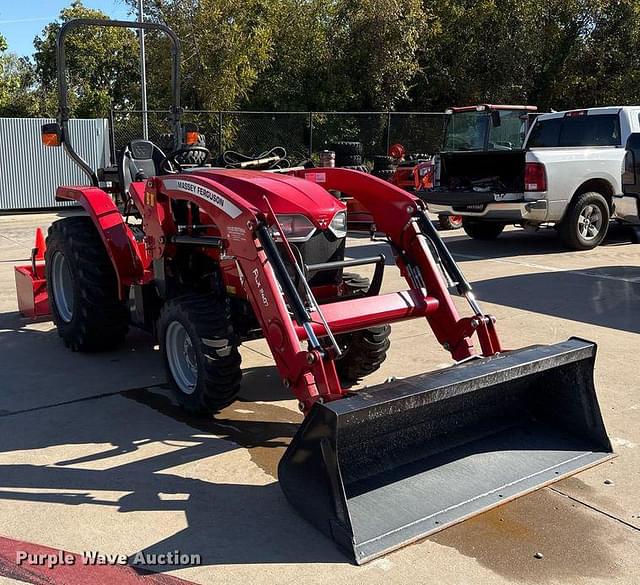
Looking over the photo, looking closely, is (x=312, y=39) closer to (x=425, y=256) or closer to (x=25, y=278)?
(x=25, y=278)

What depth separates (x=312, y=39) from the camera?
81.0 ft

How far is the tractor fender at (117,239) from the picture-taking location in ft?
18.5

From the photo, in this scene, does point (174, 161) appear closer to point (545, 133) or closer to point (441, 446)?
point (441, 446)

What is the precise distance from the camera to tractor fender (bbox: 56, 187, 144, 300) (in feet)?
18.5

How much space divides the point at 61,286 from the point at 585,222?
7743 mm

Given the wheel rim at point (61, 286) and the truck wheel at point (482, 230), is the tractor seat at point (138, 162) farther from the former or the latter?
the truck wheel at point (482, 230)

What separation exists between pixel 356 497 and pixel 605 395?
2.44m

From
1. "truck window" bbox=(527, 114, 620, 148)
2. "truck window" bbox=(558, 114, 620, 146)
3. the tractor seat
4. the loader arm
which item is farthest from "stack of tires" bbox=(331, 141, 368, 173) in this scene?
the loader arm

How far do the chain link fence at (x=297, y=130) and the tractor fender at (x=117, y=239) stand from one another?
39.5ft

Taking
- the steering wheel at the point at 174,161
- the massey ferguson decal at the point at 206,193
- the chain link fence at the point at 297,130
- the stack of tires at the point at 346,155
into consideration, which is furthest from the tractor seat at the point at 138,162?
the stack of tires at the point at 346,155

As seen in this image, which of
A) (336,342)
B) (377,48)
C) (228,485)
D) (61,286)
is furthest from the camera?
(377,48)

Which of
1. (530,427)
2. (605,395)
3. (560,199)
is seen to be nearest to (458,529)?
(530,427)

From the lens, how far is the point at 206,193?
4504mm

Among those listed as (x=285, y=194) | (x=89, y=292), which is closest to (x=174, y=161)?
(x=89, y=292)
